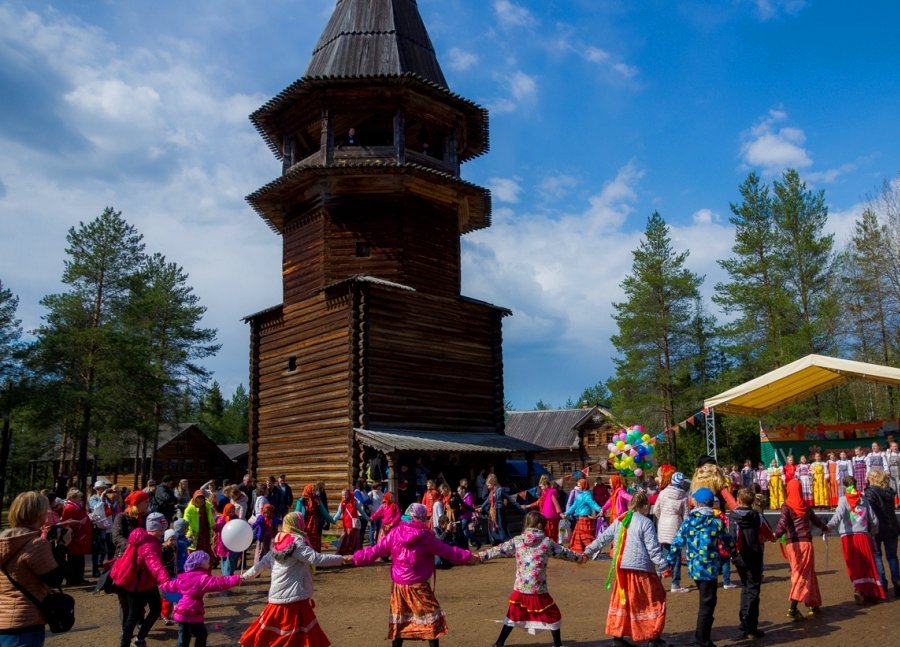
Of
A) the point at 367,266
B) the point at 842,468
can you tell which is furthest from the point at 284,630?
the point at 842,468

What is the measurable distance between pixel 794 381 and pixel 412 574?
69.1ft

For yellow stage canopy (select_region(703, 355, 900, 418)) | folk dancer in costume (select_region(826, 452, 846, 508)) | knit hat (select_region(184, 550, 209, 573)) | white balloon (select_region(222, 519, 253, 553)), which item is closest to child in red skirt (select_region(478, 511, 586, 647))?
white balloon (select_region(222, 519, 253, 553))

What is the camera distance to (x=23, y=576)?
16.4 feet

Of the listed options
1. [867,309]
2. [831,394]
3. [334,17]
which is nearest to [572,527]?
[334,17]

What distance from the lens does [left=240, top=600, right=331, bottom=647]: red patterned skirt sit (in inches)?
253

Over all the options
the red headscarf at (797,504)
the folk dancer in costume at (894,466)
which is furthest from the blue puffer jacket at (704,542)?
the folk dancer in costume at (894,466)

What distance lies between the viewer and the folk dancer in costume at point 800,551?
29.9ft

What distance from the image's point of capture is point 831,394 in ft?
116

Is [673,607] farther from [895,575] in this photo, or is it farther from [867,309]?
[867,309]

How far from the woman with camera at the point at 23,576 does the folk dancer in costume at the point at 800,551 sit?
8.51m

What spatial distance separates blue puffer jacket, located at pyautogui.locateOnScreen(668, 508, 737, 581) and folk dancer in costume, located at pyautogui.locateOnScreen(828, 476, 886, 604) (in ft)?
9.68

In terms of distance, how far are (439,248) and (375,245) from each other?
240cm

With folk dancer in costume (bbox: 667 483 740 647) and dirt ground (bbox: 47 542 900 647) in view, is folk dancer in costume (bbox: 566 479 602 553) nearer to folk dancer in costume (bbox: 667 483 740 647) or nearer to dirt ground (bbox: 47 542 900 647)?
dirt ground (bbox: 47 542 900 647)

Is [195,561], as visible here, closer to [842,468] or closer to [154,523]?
[154,523]
